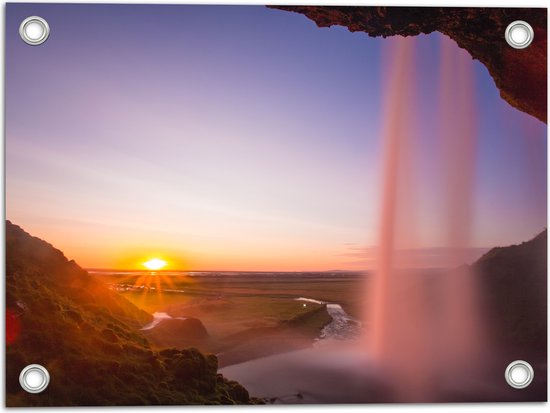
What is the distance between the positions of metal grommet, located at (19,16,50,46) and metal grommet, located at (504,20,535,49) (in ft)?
11.7

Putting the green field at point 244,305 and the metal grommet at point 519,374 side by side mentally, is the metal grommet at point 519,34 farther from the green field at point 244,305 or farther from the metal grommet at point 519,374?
the metal grommet at point 519,374

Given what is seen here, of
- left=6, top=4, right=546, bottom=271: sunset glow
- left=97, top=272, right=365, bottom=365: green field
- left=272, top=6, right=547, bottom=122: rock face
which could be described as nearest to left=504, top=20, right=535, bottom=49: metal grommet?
left=272, top=6, right=547, bottom=122: rock face

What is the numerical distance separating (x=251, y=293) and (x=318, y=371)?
2.59ft

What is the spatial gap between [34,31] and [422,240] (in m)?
3.43

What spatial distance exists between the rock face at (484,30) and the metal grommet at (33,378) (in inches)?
129

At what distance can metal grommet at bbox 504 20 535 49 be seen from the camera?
11.5 feet

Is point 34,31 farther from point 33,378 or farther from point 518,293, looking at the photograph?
point 518,293

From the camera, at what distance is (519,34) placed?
3537 mm

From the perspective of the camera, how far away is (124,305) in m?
3.56

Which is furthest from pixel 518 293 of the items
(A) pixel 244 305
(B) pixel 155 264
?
(B) pixel 155 264

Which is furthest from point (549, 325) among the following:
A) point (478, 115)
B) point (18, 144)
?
point (18, 144)

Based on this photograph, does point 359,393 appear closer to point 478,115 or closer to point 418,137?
point 418,137

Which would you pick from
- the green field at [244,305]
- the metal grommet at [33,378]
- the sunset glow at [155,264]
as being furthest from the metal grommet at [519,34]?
the metal grommet at [33,378]

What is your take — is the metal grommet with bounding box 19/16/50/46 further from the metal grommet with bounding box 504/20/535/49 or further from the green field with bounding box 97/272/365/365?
the metal grommet with bounding box 504/20/535/49
